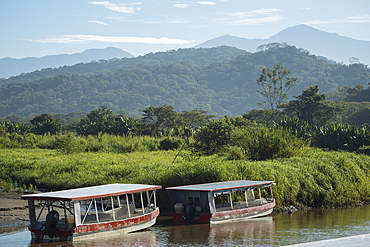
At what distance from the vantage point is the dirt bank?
13.3 m

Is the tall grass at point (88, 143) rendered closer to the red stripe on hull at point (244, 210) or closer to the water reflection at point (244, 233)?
the red stripe on hull at point (244, 210)

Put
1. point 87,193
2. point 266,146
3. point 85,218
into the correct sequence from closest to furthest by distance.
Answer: point 87,193, point 85,218, point 266,146

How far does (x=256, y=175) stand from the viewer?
15633 mm

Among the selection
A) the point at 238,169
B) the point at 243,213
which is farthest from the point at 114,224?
the point at 238,169

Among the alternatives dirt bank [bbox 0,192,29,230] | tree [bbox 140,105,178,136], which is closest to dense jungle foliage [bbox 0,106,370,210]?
dirt bank [bbox 0,192,29,230]

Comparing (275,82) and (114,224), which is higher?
(275,82)

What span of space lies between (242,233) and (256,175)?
4.27 meters

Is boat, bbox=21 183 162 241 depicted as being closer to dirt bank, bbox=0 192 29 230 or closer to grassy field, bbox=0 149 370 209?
dirt bank, bbox=0 192 29 230

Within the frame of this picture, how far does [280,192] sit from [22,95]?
171 meters

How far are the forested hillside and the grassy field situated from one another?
145 meters

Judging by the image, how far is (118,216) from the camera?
1218cm

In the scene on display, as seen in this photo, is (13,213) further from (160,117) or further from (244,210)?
(160,117)

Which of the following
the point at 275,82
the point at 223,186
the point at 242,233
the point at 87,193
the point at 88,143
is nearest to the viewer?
the point at 87,193

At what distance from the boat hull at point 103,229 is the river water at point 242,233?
0.17 meters
